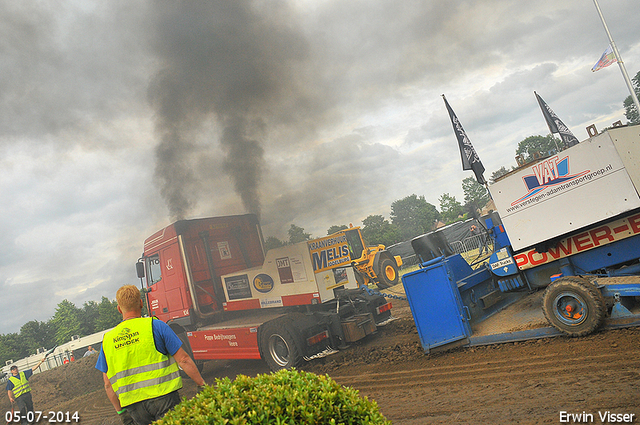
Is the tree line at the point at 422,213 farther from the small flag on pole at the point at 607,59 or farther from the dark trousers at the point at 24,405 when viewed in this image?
the dark trousers at the point at 24,405

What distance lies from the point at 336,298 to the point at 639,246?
466cm

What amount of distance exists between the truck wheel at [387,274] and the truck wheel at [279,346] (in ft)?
24.6

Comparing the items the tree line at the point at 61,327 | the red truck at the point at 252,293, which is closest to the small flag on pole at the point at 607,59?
the red truck at the point at 252,293

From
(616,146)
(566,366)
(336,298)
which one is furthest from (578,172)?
(336,298)

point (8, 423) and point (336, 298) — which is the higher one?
point (336, 298)

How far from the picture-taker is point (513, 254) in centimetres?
596

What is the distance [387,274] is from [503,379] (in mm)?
10134

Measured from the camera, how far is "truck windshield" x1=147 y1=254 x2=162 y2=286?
31.4 ft

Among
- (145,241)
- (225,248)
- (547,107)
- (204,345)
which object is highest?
(547,107)

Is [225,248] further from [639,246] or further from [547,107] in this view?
[547,107]

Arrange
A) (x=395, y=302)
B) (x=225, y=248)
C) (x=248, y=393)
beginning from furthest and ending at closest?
(x=395, y=302)
(x=225, y=248)
(x=248, y=393)

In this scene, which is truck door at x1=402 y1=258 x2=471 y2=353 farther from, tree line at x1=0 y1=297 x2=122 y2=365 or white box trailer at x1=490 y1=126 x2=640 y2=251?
tree line at x1=0 y1=297 x2=122 y2=365

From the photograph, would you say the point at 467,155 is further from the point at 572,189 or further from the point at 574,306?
the point at 574,306

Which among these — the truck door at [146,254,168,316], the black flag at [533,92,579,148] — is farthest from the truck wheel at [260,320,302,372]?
the black flag at [533,92,579,148]
